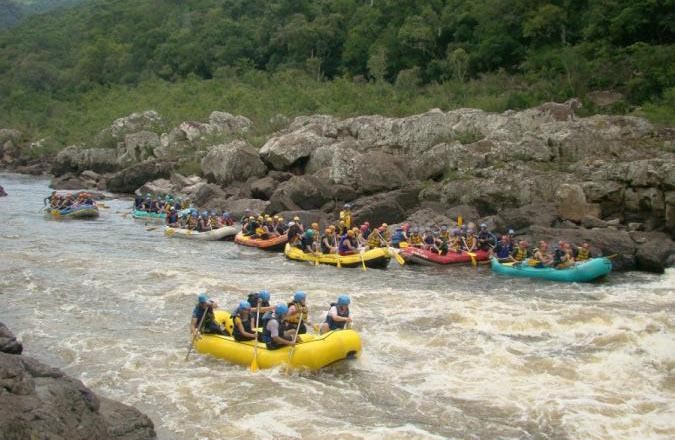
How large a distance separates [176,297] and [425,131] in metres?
19.3

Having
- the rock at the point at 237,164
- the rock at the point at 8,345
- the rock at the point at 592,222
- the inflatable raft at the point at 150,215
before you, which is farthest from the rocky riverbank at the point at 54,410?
→ the rock at the point at 237,164

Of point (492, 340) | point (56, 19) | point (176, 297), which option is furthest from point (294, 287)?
point (56, 19)

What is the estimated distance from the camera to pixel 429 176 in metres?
30.0

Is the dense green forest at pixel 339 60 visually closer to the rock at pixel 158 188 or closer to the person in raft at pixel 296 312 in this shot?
the rock at pixel 158 188

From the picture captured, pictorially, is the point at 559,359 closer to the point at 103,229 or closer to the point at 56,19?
the point at 103,229

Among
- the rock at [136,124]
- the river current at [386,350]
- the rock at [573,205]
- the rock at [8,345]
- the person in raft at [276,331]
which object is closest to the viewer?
the rock at [8,345]

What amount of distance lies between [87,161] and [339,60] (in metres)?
25.2

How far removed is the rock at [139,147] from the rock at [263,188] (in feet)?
55.4

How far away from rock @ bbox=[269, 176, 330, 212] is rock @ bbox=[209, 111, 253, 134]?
18752 millimetres

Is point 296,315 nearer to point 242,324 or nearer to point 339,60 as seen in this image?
point 242,324

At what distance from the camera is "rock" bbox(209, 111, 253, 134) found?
155ft

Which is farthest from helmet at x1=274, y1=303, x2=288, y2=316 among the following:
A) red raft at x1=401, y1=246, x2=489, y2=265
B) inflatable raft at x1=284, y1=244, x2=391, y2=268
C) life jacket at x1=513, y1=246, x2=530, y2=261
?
life jacket at x1=513, y1=246, x2=530, y2=261

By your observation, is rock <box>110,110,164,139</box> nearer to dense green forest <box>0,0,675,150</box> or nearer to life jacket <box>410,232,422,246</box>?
dense green forest <box>0,0,675,150</box>

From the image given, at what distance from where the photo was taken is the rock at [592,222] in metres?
23.5
